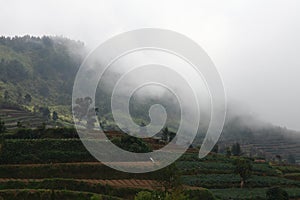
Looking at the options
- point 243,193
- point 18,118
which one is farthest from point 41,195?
point 18,118

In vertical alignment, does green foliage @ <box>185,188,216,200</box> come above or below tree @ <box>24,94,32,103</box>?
below

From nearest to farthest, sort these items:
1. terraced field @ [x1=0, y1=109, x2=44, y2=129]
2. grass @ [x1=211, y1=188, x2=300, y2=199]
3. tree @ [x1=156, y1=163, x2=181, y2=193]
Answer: tree @ [x1=156, y1=163, x2=181, y2=193] → grass @ [x1=211, y1=188, x2=300, y2=199] → terraced field @ [x1=0, y1=109, x2=44, y2=129]

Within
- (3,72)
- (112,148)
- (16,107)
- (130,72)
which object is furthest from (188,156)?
(3,72)

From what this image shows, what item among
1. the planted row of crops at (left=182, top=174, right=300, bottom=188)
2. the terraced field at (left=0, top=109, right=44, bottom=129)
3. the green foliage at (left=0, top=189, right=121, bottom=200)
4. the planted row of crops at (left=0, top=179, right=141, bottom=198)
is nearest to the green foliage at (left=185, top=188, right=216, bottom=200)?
the planted row of crops at (left=182, top=174, right=300, bottom=188)

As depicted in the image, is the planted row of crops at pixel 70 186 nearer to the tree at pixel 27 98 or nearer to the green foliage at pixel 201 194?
the green foliage at pixel 201 194

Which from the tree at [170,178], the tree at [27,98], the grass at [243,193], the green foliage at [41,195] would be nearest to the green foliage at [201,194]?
the grass at [243,193]

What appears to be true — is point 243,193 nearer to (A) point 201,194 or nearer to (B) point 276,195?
(B) point 276,195

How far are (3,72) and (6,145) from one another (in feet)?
448

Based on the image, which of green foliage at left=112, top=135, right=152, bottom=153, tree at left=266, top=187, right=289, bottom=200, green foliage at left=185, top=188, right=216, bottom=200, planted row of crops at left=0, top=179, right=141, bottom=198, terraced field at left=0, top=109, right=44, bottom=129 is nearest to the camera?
planted row of crops at left=0, top=179, right=141, bottom=198

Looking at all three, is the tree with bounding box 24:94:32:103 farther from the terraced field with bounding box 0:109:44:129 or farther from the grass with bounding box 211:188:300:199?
the grass with bounding box 211:188:300:199

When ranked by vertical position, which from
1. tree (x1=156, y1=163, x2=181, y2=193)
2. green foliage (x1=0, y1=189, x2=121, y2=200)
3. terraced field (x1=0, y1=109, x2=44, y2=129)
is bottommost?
green foliage (x1=0, y1=189, x2=121, y2=200)

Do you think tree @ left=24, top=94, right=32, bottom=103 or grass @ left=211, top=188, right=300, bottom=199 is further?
tree @ left=24, top=94, right=32, bottom=103

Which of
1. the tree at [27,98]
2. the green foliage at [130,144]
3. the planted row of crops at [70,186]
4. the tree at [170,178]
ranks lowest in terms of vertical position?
the planted row of crops at [70,186]

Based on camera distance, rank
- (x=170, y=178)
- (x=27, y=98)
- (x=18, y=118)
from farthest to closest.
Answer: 1. (x=27, y=98)
2. (x=18, y=118)
3. (x=170, y=178)
